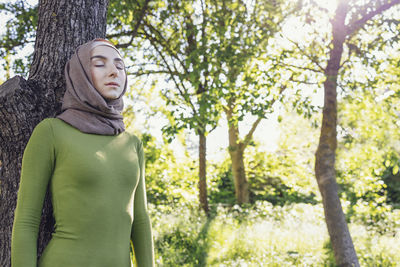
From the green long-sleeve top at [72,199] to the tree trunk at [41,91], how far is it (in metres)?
0.26

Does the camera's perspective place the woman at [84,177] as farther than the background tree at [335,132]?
No

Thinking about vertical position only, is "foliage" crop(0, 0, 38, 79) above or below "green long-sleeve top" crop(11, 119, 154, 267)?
above

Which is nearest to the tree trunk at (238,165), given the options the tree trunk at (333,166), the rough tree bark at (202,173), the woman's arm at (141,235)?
the rough tree bark at (202,173)

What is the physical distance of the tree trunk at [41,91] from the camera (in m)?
1.88

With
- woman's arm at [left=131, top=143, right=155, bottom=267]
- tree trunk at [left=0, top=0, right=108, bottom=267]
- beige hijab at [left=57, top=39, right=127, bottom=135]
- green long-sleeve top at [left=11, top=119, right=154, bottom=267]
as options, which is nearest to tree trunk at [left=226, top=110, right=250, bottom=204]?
tree trunk at [left=0, top=0, right=108, bottom=267]

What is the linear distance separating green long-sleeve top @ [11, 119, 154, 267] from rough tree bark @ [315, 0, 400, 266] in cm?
459

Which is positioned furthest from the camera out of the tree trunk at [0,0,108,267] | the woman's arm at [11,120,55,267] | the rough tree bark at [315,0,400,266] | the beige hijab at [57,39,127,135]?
the rough tree bark at [315,0,400,266]

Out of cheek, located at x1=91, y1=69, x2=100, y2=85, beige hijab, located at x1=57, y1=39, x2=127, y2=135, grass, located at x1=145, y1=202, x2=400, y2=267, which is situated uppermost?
cheek, located at x1=91, y1=69, x2=100, y2=85

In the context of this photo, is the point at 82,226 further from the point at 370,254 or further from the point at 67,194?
the point at 370,254

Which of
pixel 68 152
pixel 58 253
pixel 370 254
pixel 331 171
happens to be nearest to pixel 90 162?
pixel 68 152

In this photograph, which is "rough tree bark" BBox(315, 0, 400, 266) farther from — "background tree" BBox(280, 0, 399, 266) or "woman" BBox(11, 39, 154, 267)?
"woman" BBox(11, 39, 154, 267)

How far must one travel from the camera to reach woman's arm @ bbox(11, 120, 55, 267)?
60.9 inches

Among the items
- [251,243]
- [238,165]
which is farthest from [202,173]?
[251,243]

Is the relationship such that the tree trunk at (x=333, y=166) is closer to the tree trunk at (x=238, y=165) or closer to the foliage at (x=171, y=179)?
the foliage at (x=171, y=179)
